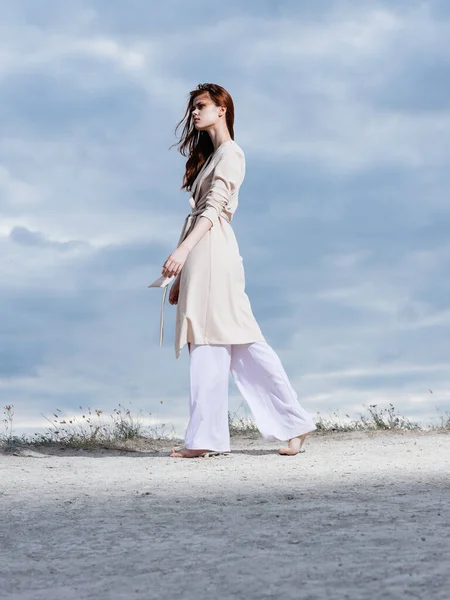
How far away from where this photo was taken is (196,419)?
5.75m

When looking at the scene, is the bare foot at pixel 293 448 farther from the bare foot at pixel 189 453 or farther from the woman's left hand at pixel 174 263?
the woman's left hand at pixel 174 263

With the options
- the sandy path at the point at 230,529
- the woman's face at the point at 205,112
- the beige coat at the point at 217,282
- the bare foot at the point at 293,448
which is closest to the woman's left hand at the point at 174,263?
the beige coat at the point at 217,282

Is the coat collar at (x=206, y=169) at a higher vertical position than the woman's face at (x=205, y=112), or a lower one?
lower

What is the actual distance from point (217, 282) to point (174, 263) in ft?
1.49

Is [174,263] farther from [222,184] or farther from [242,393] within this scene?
[242,393]

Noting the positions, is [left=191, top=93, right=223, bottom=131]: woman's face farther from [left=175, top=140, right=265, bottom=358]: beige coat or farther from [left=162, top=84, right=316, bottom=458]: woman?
[left=175, top=140, right=265, bottom=358]: beige coat

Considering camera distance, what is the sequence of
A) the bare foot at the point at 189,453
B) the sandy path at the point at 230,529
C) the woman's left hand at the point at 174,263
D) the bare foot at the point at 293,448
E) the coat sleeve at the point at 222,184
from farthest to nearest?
the bare foot at the point at 293,448, the bare foot at the point at 189,453, the coat sleeve at the point at 222,184, the woman's left hand at the point at 174,263, the sandy path at the point at 230,529

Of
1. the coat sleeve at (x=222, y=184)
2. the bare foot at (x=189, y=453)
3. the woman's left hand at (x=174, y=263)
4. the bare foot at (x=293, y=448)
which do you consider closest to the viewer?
the woman's left hand at (x=174, y=263)

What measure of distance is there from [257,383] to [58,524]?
228cm

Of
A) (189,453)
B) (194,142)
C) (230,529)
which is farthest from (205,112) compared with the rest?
(230,529)

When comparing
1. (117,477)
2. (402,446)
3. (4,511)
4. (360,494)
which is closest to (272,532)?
(360,494)

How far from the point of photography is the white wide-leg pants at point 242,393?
5.74m

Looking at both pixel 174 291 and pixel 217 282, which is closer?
pixel 217 282

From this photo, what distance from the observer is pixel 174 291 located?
612cm
